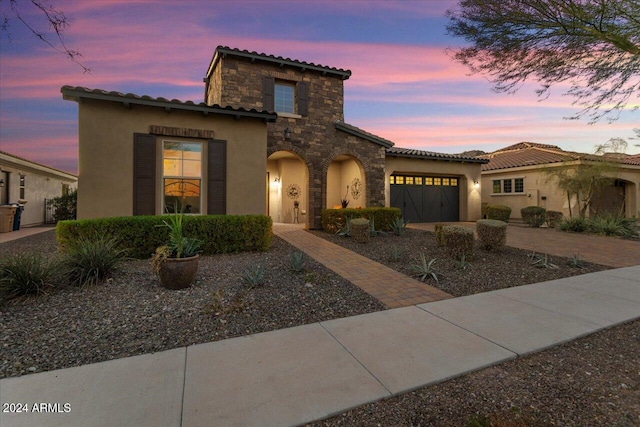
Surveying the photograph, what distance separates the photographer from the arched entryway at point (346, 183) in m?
13.4

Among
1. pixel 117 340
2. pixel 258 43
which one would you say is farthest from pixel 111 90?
pixel 117 340

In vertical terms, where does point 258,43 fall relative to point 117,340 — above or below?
above

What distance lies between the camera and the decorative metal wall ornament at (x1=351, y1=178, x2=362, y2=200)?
13.7 meters

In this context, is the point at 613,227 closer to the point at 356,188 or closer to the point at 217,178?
the point at 356,188

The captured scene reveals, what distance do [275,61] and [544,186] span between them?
16.6 metres

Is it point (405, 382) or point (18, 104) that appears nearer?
point (405, 382)

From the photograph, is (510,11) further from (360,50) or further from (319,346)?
(319,346)

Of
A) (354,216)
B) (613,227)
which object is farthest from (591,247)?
(354,216)

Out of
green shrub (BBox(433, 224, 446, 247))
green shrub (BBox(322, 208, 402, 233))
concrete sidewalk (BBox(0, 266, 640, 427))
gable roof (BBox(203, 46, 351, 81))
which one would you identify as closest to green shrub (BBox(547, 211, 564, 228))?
green shrub (BBox(322, 208, 402, 233))

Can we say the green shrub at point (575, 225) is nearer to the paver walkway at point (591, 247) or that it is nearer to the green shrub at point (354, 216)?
the paver walkway at point (591, 247)

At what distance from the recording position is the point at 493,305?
4.24 metres

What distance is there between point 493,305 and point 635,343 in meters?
1.43

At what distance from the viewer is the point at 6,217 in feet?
37.2

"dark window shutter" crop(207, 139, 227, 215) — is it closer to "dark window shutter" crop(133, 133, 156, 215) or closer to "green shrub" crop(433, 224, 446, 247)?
"dark window shutter" crop(133, 133, 156, 215)
